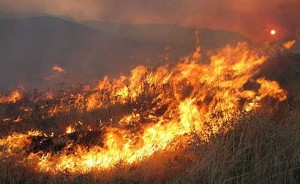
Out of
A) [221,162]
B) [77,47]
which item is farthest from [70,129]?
[77,47]

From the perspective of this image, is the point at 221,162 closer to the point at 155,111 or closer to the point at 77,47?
the point at 155,111

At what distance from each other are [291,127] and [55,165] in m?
3.28

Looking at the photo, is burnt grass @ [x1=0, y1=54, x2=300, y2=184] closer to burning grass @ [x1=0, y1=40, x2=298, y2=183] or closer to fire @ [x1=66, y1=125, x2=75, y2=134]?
burning grass @ [x1=0, y1=40, x2=298, y2=183]

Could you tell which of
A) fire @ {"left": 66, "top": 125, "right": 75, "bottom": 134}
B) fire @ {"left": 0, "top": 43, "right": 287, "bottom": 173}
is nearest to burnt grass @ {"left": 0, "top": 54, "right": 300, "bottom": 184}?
fire @ {"left": 0, "top": 43, "right": 287, "bottom": 173}

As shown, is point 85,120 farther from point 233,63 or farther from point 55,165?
point 233,63

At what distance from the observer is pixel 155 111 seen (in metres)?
8.42

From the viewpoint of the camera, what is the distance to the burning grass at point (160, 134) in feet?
18.4

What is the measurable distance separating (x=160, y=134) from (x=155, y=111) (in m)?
1.36

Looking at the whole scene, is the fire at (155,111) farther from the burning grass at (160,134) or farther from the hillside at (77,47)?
the hillside at (77,47)

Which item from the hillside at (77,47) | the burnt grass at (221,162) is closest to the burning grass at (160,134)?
the burnt grass at (221,162)

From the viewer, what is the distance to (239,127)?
6.21 m

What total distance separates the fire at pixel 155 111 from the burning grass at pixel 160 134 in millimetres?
19

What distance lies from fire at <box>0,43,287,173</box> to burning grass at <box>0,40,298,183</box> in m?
0.02

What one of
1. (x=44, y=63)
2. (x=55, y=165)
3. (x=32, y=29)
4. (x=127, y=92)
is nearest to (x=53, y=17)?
(x=32, y=29)
